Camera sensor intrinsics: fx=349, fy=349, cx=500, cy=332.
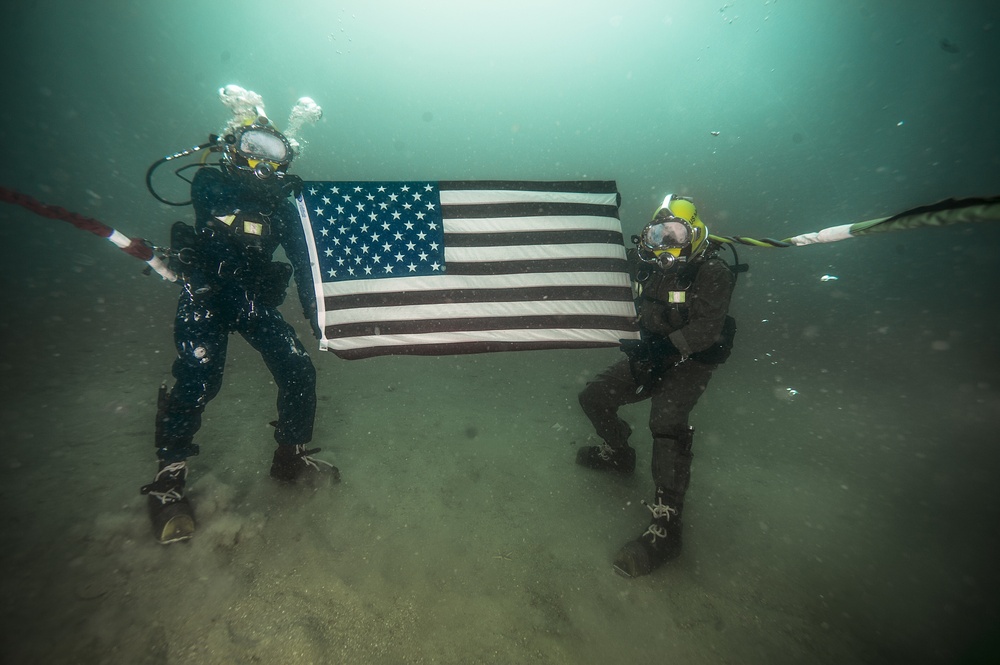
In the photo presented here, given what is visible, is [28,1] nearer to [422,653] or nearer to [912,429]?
[422,653]

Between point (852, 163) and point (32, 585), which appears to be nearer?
point (32, 585)

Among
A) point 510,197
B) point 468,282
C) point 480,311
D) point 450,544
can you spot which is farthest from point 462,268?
point 450,544

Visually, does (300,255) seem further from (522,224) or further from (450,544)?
(450,544)

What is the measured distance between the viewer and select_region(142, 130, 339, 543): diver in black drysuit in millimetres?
3381

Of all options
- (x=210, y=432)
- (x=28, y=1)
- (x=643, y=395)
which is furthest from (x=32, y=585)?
(x=28, y=1)

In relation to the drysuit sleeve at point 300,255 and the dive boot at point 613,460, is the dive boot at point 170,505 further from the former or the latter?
the dive boot at point 613,460

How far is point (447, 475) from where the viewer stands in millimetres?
4648

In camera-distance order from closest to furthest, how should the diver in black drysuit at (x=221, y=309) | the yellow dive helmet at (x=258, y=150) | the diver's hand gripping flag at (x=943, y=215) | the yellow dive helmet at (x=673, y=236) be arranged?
the diver's hand gripping flag at (x=943, y=215) < the diver in black drysuit at (x=221, y=309) < the yellow dive helmet at (x=258, y=150) < the yellow dive helmet at (x=673, y=236)

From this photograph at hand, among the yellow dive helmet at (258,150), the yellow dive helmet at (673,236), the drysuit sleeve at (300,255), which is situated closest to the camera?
the yellow dive helmet at (258,150)

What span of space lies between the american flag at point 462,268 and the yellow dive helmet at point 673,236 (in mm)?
346

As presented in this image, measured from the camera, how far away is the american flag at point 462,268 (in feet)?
12.1

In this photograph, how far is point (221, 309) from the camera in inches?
140

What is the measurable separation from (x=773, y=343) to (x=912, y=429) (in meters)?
11.6

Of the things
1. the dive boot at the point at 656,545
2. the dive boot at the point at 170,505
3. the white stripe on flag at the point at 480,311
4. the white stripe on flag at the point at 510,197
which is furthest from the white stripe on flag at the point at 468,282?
the dive boot at the point at 656,545
